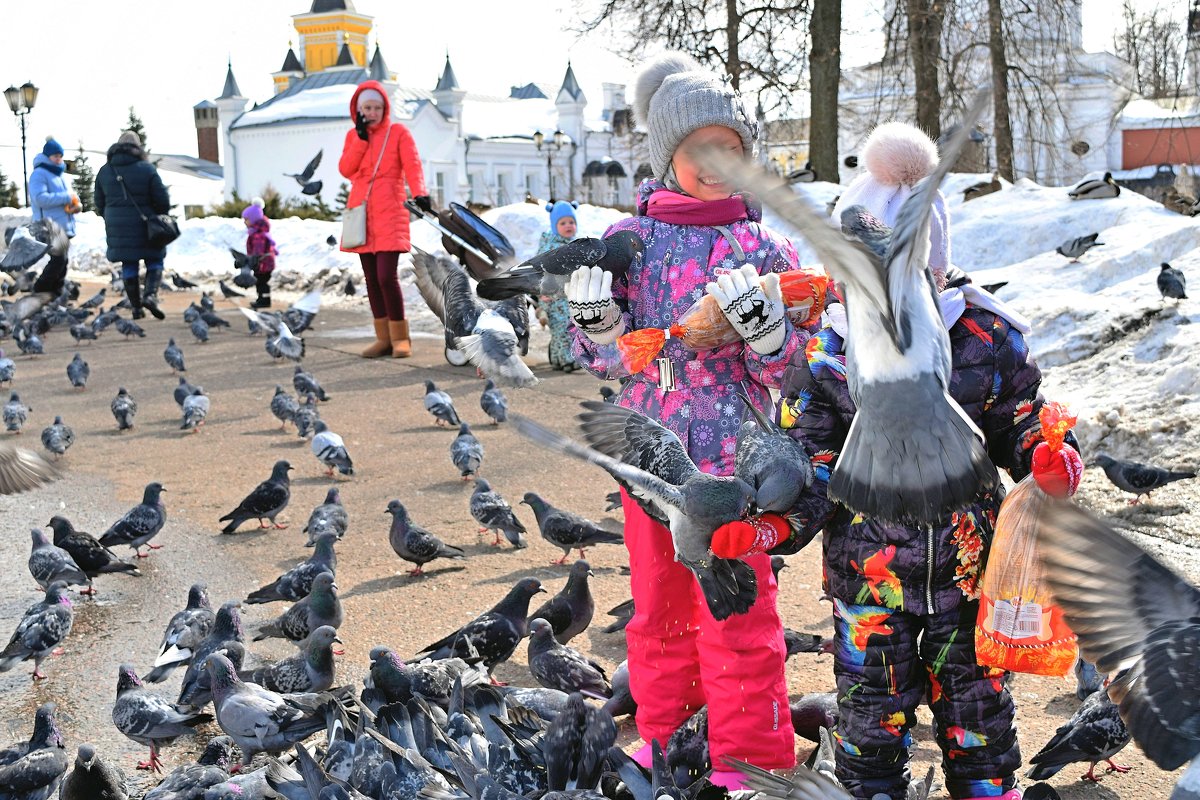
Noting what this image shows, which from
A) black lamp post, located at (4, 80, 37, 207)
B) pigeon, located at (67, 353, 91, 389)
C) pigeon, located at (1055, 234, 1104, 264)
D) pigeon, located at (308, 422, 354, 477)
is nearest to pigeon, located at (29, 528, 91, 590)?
pigeon, located at (308, 422, 354, 477)

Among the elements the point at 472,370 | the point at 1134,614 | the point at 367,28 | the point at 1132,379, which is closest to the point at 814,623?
the point at 1134,614

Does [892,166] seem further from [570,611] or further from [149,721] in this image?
[149,721]

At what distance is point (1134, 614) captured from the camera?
2.77m

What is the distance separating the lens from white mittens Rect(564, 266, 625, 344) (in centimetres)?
375

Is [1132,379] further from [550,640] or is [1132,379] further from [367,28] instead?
[367,28]

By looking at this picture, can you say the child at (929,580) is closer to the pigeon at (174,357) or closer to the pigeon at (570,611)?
the pigeon at (570,611)

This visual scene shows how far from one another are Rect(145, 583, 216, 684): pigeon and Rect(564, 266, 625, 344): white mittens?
2679 mm

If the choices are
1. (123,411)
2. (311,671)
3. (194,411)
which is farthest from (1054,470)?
(123,411)

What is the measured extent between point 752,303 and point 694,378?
45 cm

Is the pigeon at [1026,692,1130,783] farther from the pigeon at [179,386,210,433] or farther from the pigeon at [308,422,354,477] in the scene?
the pigeon at [179,386,210,433]

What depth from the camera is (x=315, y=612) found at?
5.52 m

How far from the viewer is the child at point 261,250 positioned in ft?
72.0

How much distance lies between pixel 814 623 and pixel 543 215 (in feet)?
56.1

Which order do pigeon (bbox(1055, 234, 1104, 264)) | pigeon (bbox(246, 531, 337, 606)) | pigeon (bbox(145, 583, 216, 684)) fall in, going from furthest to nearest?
pigeon (bbox(1055, 234, 1104, 264))
pigeon (bbox(246, 531, 337, 606))
pigeon (bbox(145, 583, 216, 684))
